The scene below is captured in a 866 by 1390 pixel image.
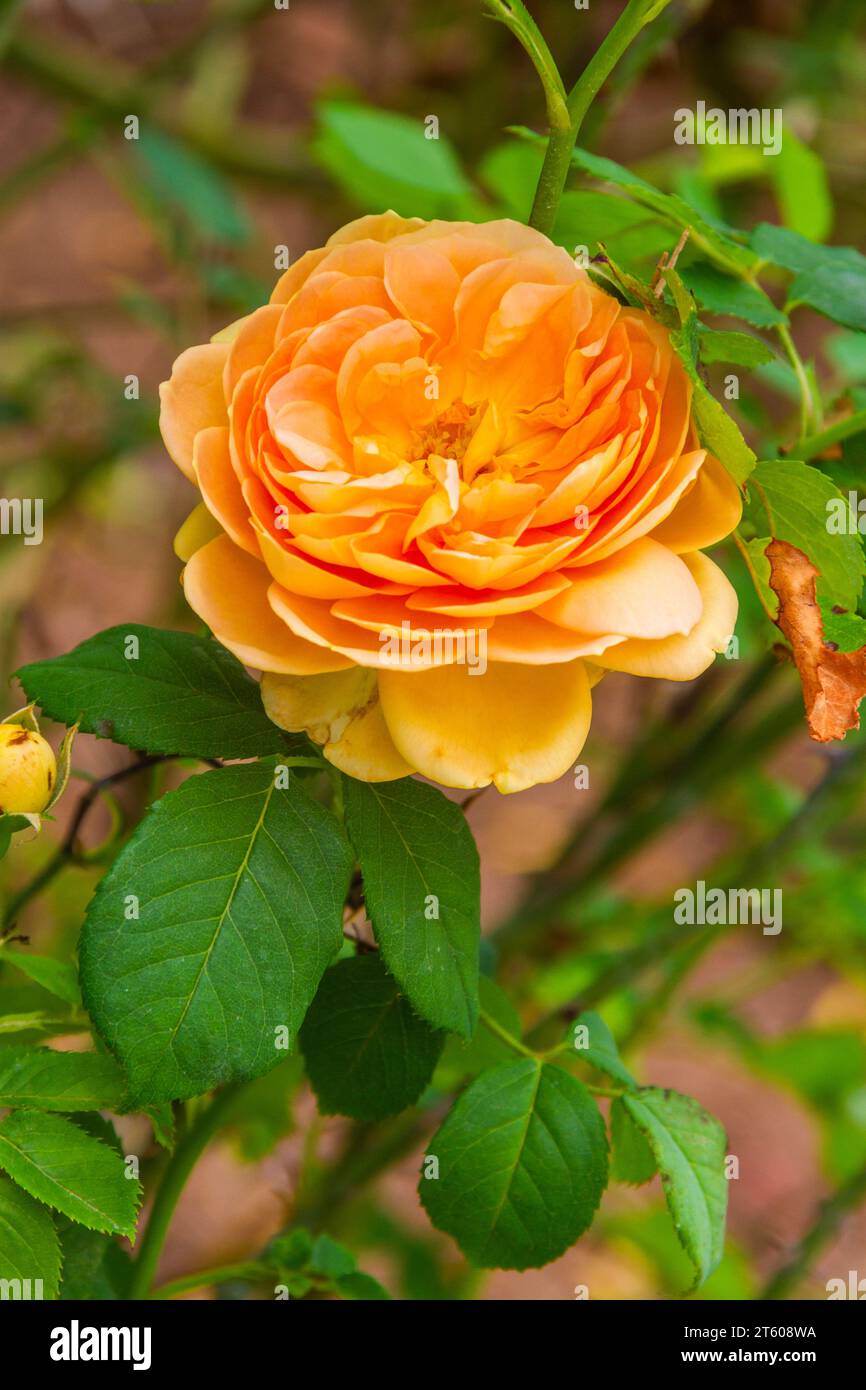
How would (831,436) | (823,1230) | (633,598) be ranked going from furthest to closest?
(823,1230) → (831,436) → (633,598)

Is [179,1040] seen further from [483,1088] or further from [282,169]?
[282,169]

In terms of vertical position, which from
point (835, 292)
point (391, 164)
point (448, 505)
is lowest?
point (448, 505)

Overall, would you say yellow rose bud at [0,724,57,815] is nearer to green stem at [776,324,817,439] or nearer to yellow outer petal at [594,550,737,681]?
yellow outer petal at [594,550,737,681]

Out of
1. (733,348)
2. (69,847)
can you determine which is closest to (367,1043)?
(69,847)

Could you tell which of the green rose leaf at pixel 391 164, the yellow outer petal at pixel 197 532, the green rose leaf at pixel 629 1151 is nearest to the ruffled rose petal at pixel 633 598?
the yellow outer petal at pixel 197 532

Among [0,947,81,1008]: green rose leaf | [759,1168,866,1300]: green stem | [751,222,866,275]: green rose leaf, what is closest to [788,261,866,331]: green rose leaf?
[751,222,866,275]: green rose leaf

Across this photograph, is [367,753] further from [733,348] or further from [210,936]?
[733,348]
